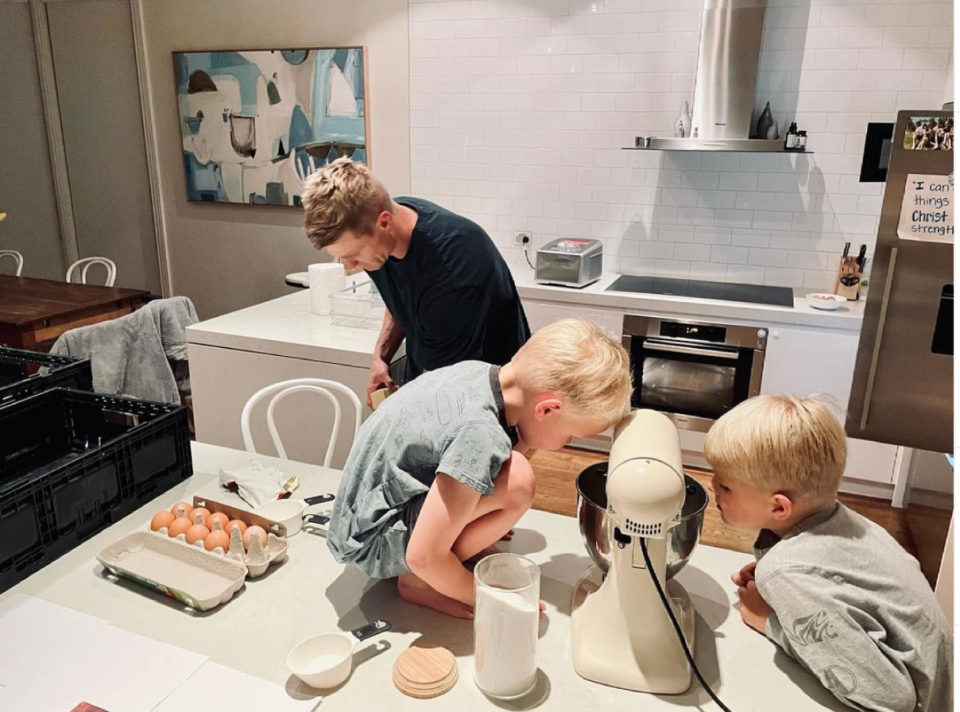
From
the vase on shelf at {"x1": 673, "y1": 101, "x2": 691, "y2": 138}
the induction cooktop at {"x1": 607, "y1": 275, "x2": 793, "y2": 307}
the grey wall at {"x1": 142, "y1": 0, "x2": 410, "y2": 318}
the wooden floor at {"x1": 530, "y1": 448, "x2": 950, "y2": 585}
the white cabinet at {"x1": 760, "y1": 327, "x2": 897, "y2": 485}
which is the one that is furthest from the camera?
the grey wall at {"x1": 142, "y1": 0, "x2": 410, "y2": 318}

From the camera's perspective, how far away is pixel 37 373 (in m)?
1.91

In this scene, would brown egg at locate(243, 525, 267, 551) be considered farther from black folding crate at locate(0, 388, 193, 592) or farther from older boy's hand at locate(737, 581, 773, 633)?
older boy's hand at locate(737, 581, 773, 633)

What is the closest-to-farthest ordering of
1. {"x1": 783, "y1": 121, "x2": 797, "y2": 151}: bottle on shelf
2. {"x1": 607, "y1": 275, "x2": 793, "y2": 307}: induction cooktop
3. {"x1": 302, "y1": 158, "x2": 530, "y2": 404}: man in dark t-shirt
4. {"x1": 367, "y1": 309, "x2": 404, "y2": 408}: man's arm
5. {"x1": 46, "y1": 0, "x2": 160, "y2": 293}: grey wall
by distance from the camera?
{"x1": 302, "y1": 158, "x2": 530, "y2": 404}: man in dark t-shirt < {"x1": 367, "y1": 309, "x2": 404, "y2": 408}: man's arm < {"x1": 783, "y1": 121, "x2": 797, "y2": 151}: bottle on shelf < {"x1": 607, "y1": 275, "x2": 793, "y2": 307}: induction cooktop < {"x1": 46, "y1": 0, "x2": 160, "y2": 293}: grey wall

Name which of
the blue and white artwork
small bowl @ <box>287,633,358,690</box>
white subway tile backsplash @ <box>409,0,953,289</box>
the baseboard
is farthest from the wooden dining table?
the baseboard

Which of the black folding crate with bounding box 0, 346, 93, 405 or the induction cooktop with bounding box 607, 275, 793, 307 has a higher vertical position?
the black folding crate with bounding box 0, 346, 93, 405

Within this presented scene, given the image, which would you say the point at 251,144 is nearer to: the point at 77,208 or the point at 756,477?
the point at 77,208

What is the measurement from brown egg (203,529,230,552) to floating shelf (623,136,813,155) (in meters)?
2.72

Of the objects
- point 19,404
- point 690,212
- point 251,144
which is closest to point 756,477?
point 19,404

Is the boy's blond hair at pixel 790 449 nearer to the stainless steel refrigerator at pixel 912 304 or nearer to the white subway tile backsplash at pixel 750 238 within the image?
the stainless steel refrigerator at pixel 912 304

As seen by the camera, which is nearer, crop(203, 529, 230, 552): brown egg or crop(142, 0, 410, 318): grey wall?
crop(203, 529, 230, 552): brown egg

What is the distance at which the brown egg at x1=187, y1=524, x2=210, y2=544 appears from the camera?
4.42 feet

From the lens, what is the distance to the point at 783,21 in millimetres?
3363

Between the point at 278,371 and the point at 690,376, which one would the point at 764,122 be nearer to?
the point at 690,376

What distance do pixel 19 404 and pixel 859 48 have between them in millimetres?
3576
